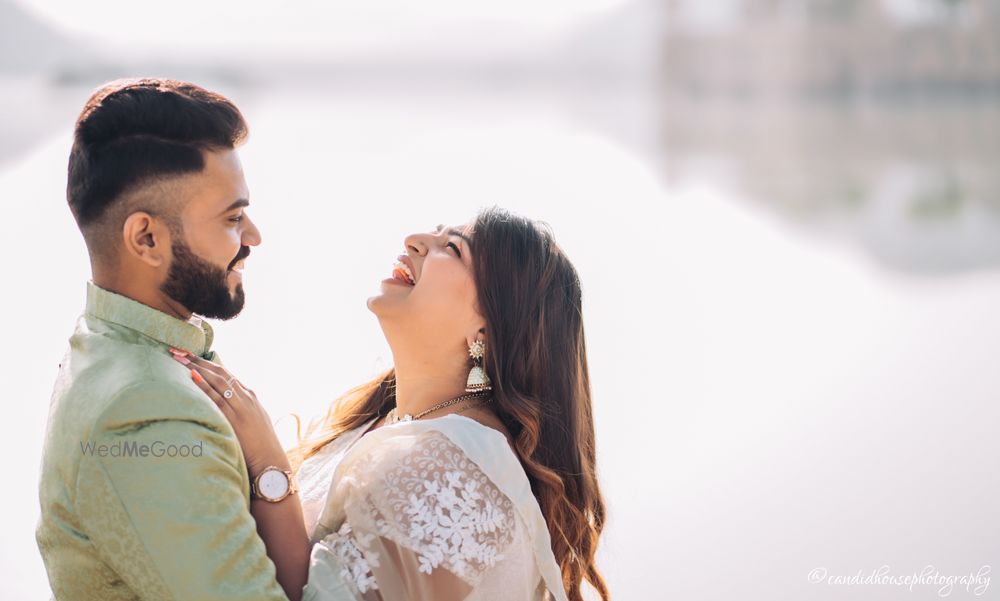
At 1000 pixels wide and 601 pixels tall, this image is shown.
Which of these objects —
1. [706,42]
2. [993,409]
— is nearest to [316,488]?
[993,409]

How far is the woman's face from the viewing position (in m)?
2.26

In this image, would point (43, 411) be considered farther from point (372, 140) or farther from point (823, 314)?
point (372, 140)

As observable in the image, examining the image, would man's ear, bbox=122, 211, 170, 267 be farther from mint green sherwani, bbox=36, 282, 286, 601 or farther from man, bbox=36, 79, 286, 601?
mint green sherwani, bbox=36, 282, 286, 601

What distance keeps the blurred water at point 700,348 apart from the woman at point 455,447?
520 millimetres

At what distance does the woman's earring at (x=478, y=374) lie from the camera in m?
2.31

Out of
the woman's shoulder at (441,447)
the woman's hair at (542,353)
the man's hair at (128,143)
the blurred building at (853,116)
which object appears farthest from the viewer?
the blurred building at (853,116)

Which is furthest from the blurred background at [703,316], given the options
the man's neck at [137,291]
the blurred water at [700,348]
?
the man's neck at [137,291]

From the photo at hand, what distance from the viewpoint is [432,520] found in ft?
6.22

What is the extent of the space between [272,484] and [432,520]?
302 mm

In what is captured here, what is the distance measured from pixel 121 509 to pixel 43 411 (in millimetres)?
3402

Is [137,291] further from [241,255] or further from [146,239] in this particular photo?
[241,255]

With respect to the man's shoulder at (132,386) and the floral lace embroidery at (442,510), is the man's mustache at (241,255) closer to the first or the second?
the man's shoulder at (132,386)

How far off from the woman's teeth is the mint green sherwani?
0.75 meters

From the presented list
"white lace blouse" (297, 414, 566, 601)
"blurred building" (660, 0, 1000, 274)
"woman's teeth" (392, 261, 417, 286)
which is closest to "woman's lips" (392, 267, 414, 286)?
"woman's teeth" (392, 261, 417, 286)
